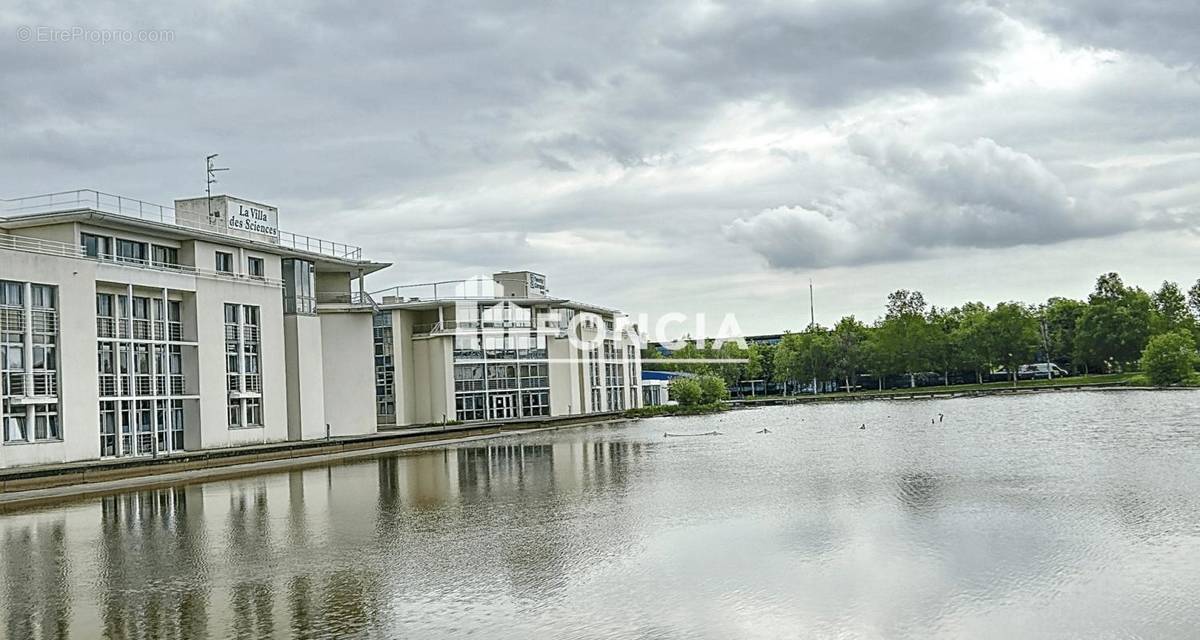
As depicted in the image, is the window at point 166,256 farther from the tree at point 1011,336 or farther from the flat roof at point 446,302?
the tree at point 1011,336

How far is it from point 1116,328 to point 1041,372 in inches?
1036

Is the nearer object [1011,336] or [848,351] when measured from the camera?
[1011,336]

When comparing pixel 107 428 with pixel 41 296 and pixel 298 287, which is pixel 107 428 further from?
pixel 298 287

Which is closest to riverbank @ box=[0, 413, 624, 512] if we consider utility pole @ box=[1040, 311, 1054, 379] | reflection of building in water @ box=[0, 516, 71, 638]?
reflection of building in water @ box=[0, 516, 71, 638]

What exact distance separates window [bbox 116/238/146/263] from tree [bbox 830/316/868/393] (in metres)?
104

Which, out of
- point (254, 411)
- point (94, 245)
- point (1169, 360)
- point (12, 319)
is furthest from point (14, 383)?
point (1169, 360)

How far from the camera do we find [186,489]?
35.0m

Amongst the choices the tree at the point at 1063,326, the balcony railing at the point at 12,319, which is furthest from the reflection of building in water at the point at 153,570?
the tree at the point at 1063,326

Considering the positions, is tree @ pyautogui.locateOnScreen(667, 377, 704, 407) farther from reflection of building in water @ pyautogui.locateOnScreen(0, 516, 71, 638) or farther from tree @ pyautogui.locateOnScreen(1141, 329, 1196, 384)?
reflection of building in water @ pyautogui.locateOnScreen(0, 516, 71, 638)

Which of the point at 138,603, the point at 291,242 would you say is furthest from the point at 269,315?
the point at 138,603

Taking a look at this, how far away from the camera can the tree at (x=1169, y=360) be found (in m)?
98.3

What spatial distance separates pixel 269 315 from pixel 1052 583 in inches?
1788

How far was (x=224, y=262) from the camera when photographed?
51188 mm

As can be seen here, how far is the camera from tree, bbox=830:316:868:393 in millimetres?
136375
